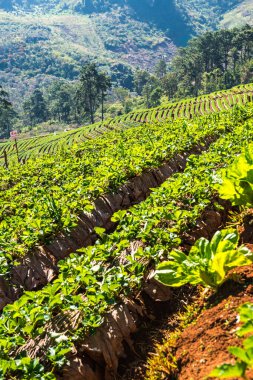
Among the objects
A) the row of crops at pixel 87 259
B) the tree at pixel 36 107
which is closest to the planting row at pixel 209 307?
the row of crops at pixel 87 259

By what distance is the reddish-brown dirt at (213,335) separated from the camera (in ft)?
10.7

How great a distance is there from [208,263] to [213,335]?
2.74 feet

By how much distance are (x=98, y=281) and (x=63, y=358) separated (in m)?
1.40

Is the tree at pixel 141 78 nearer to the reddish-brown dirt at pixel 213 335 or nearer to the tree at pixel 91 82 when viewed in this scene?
the tree at pixel 91 82

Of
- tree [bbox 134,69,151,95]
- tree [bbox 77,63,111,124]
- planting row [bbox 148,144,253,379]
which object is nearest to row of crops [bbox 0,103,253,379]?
planting row [bbox 148,144,253,379]

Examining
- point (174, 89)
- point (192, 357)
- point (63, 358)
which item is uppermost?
point (174, 89)

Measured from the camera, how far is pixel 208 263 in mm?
4164

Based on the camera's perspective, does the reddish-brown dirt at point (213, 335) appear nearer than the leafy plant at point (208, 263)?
Yes

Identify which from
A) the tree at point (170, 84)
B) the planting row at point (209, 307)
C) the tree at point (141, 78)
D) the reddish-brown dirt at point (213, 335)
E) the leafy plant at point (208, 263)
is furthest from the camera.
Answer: the tree at point (141, 78)

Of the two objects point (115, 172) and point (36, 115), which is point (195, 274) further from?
point (36, 115)

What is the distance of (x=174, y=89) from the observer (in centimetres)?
11225

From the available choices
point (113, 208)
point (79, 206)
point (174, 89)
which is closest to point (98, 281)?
point (79, 206)

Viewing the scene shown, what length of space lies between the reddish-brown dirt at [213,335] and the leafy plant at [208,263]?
0.63 ft

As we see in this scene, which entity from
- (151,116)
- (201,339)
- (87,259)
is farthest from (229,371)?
(151,116)
